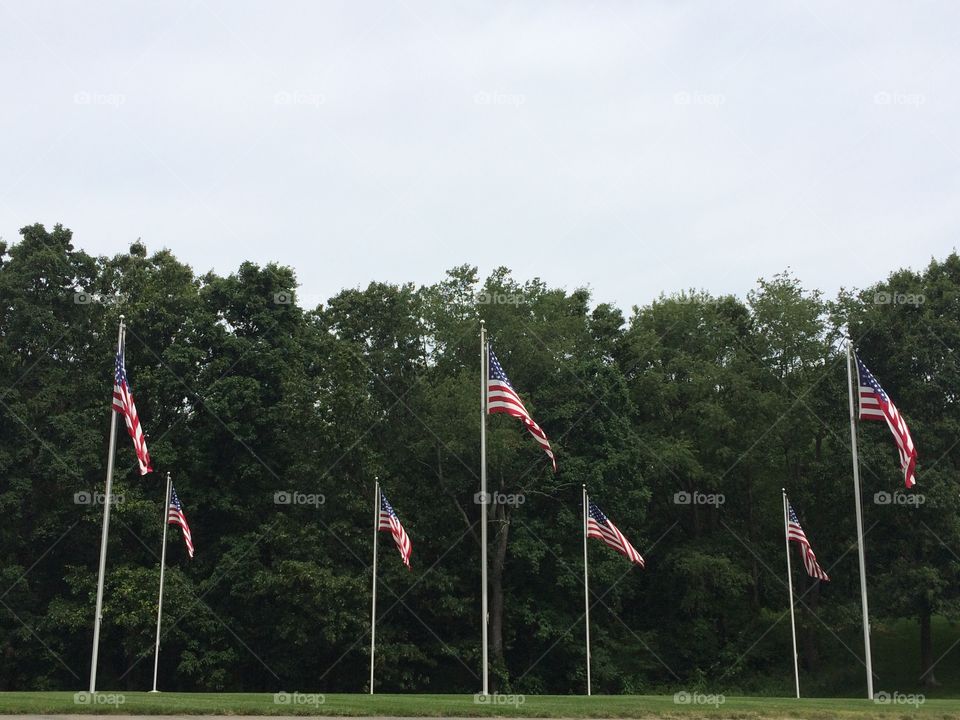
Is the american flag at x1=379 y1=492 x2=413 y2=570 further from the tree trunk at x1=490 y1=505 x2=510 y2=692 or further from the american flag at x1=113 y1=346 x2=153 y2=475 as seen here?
the tree trunk at x1=490 y1=505 x2=510 y2=692

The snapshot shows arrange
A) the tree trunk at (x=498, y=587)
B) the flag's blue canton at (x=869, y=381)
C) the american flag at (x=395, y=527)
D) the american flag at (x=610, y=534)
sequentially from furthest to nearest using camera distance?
the tree trunk at (x=498, y=587), the american flag at (x=610, y=534), the american flag at (x=395, y=527), the flag's blue canton at (x=869, y=381)

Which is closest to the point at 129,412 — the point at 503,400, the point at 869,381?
the point at 503,400

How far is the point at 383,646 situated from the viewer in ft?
162

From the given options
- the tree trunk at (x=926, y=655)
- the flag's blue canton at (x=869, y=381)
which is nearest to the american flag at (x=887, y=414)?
the flag's blue canton at (x=869, y=381)

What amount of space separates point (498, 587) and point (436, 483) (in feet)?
19.8

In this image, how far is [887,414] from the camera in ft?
92.1

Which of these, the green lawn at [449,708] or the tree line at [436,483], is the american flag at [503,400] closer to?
the green lawn at [449,708]

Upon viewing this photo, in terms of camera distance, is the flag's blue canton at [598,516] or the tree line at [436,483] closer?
the flag's blue canton at [598,516]

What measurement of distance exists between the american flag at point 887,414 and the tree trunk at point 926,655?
24.8 meters

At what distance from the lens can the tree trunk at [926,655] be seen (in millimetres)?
50406

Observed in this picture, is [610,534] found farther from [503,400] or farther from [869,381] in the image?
[869,381]

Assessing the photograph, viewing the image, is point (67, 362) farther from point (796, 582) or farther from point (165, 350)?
point (796, 582)

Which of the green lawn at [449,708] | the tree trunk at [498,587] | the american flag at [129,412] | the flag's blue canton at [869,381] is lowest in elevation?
the green lawn at [449,708]

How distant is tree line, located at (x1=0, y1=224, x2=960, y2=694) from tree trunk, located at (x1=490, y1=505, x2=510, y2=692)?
0.14 m
